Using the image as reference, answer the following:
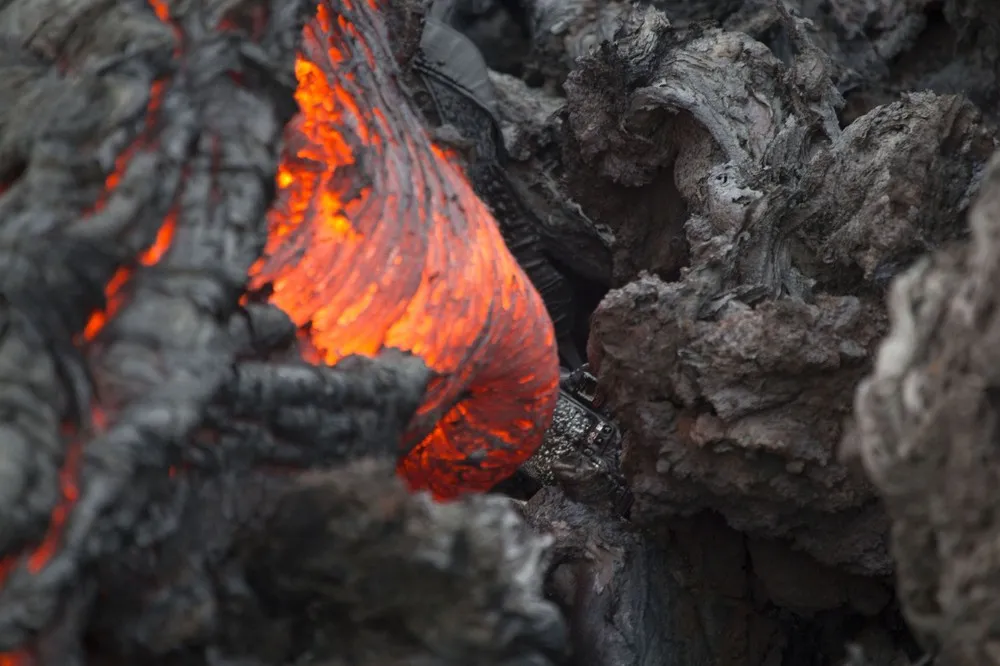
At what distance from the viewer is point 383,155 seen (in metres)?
1.85

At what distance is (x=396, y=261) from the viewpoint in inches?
69.3

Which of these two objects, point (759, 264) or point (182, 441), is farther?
point (759, 264)

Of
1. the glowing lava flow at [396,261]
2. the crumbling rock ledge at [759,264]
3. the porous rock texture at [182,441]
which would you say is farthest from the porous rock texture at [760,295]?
the porous rock texture at [182,441]

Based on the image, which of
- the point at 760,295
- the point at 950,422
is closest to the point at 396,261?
the point at 760,295

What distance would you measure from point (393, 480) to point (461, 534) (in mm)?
105

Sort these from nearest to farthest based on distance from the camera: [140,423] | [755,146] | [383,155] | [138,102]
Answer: [140,423] < [138,102] < [383,155] < [755,146]

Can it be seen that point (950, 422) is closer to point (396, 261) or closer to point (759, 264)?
point (396, 261)

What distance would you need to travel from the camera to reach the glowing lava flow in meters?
1.68

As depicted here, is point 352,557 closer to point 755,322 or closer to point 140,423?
point 140,423

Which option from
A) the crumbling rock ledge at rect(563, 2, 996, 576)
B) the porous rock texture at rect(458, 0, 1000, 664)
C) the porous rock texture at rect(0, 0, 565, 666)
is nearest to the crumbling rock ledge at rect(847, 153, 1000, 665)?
the porous rock texture at rect(458, 0, 1000, 664)

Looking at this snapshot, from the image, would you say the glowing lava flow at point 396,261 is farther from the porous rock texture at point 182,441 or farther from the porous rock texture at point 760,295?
the porous rock texture at point 760,295

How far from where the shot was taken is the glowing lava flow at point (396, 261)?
1.68 metres

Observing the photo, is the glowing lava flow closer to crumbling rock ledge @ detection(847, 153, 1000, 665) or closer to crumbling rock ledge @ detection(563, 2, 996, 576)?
crumbling rock ledge @ detection(563, 2, 996, 576)

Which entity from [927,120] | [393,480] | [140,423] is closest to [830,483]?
[927,120]
